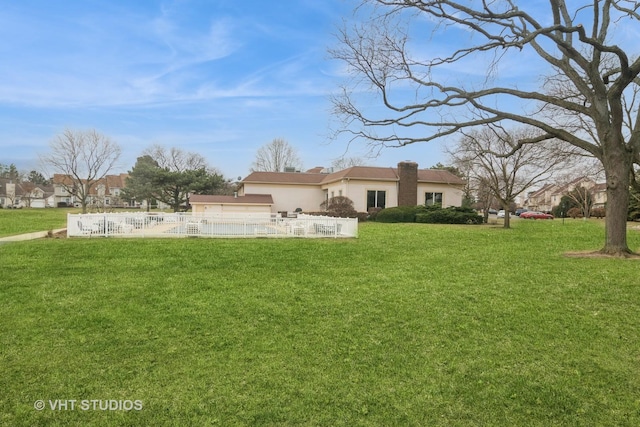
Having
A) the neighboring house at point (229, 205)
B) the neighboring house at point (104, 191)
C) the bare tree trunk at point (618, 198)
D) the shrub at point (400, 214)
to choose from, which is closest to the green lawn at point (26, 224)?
the neighboring house at point (229, 205)

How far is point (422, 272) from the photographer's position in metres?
8.51

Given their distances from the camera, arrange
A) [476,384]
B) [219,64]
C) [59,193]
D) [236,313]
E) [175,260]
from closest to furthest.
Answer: [476,384] < [236,313] < [175,260] < [219,64] < [59,193]

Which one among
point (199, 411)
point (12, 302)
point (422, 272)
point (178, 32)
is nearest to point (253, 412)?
point (199, 411)

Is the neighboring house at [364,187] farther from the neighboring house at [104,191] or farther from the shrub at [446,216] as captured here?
the neighboring house at [104,191]

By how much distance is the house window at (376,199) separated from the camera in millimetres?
31675

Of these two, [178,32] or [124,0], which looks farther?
[178,32]

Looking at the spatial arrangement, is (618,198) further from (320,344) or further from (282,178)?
(282,178)

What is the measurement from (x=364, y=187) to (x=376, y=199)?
145 cm

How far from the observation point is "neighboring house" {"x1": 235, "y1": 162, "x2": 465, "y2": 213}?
31.3 m

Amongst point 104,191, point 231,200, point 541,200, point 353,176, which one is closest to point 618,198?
point 353,176

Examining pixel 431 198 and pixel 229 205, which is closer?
pixel 229 205

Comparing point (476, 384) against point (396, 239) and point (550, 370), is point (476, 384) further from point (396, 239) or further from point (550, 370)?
point (396, 239)

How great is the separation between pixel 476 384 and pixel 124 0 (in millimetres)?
9514

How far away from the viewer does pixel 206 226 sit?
14.6 m
